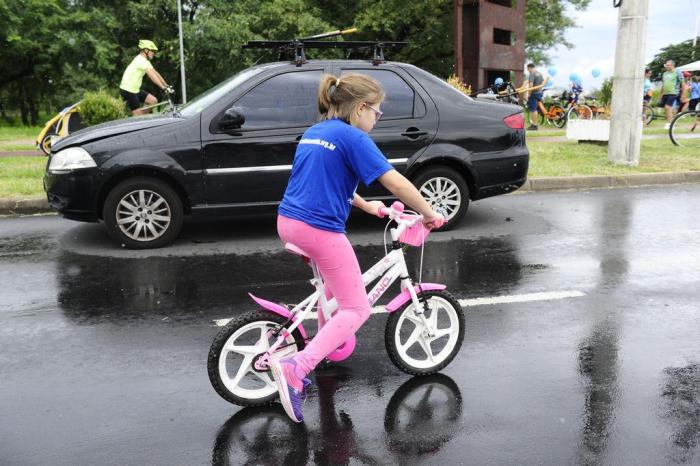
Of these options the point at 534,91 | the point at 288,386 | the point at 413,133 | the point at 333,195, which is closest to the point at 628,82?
the point at 413,133

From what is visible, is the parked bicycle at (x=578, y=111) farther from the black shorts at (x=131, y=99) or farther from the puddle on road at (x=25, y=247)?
the puddle on road at (x=25, y=247)

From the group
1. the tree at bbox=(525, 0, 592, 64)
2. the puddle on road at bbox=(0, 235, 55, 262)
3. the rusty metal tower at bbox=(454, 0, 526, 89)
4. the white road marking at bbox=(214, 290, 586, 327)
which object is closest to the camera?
the white road marking at bbox=(214, 290, 586, 327)

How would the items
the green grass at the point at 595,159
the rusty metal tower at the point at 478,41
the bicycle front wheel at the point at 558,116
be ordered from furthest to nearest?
the bicycle front wheel at the point at 558,116
the rusty metal tower at the point at 478,41
the green grass at the point at 595,159

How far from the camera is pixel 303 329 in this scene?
13.2 ft

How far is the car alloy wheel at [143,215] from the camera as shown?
24.4 feet

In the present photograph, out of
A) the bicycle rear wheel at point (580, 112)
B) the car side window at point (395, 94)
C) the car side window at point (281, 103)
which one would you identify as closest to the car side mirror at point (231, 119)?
the car side window at point (281, 103)

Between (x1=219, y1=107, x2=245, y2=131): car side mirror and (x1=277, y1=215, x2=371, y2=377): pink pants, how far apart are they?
375cm

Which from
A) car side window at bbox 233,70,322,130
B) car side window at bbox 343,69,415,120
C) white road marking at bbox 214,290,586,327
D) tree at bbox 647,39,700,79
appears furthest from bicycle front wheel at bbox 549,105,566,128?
tree at bbox 647,39,700,79

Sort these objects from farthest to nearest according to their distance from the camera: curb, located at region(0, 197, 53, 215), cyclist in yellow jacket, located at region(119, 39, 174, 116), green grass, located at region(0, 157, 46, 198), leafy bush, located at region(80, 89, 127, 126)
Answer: cyclist in yellow jacket, located at region(119, 39, 174, 116)
leafy bush, located at region(80, 89, 127, 126)
green grass, located at region(0, 157, 46, 198)
curb, located at region(0, 197, 53, 215)

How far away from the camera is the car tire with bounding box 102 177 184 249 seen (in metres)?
7.39

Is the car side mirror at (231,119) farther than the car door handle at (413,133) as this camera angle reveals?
No

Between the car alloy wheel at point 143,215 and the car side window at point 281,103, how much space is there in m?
1.14

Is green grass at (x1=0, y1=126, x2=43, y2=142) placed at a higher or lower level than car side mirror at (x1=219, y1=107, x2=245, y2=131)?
lower

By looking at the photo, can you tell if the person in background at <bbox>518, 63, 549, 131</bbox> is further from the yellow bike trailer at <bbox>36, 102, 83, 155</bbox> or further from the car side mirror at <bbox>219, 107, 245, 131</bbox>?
the car side mirror at <bbox>219, 107, 245, 131</bbox>
